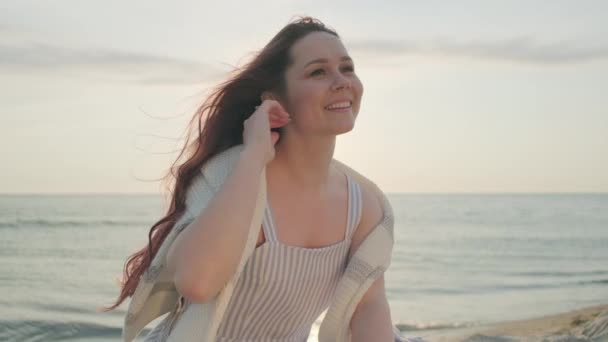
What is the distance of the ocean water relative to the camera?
10.4m

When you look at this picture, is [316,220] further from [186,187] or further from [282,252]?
[186,187]

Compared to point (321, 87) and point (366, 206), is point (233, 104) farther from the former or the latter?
point (366, 206)

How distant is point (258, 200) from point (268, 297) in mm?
500

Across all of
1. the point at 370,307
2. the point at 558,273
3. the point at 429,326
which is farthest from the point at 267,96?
the point at 558,273

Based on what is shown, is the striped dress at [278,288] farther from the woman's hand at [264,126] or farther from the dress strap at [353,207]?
the woman's hand at [264,126]

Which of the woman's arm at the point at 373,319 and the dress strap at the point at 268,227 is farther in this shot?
the woman's arm at the point at 373,319

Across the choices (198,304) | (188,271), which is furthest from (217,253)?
(198,304)

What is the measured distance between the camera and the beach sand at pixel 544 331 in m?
7.20

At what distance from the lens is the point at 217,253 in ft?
10.2

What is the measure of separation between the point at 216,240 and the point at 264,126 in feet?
1.92

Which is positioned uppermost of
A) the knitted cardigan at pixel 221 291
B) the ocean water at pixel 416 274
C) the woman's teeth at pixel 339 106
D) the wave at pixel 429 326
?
the woman's teeth at pixel 339 106

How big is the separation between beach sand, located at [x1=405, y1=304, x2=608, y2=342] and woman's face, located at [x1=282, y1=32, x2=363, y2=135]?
4023 millimetres

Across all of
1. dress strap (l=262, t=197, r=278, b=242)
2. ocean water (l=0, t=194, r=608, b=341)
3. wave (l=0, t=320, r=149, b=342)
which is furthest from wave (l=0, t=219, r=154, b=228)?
dress strap (l=262, t=197, r=278, b=242)

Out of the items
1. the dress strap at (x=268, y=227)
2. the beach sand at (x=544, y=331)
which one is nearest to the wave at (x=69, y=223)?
the beach sand at (x=544, y=331)
